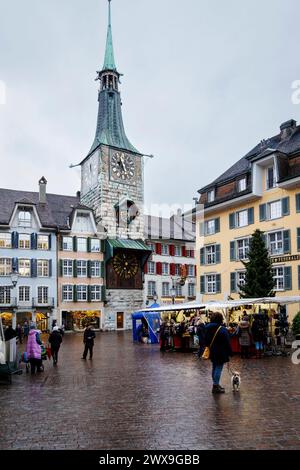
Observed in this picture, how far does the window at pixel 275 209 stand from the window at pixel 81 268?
21.9m

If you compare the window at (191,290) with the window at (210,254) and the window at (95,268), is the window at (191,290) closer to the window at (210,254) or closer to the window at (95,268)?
the window at (95,268)

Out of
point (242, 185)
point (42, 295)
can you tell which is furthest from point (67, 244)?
point (242, 185)

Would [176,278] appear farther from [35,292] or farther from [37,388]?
[37,388]

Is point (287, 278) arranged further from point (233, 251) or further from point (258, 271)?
point (233, 251)

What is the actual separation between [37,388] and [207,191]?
2785 cm

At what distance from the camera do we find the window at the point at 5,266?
1730 inches

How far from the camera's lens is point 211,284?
36562mm

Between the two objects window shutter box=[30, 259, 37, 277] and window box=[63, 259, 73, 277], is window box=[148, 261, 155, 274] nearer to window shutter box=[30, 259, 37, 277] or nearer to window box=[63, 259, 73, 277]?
window box=[63, 259, 73, 277]

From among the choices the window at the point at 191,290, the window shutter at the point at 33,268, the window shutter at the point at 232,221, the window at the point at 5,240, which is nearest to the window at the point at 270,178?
the window shutter at the point at 232,221

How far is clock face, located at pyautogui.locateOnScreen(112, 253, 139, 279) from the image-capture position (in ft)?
164

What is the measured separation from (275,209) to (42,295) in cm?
2375

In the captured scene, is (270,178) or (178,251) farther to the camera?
(178,251)

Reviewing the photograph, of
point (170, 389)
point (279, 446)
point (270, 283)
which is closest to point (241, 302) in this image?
point (270, 283)

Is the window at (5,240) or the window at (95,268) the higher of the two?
the window at (5,240)
